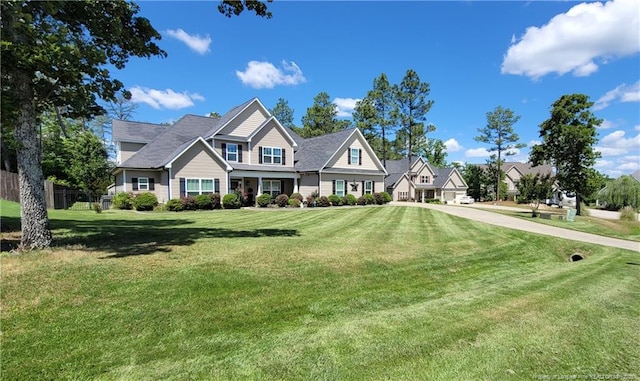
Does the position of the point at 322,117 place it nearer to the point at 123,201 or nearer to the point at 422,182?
the point at 422,182

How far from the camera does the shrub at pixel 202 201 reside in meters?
20.8

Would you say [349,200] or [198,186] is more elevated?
[198,186]

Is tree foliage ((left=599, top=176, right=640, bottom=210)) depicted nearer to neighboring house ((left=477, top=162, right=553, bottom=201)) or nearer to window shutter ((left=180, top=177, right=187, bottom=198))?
neighboring house ((left=477, top=162, right=553, bottom=201))

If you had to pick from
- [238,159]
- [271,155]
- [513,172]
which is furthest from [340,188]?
[513,172]

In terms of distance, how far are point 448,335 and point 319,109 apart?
49.8 meters

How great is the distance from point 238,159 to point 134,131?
1063cm

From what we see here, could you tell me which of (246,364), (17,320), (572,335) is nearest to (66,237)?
(17,320)

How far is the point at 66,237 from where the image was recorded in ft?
27.1

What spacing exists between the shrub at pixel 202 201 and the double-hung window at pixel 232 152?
472 centimetres

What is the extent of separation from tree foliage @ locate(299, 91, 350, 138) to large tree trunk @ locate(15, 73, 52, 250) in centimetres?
4482

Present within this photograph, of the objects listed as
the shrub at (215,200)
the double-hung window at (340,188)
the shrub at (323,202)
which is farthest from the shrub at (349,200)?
the shrub at (215,200)

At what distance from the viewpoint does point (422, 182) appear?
48.5 meters

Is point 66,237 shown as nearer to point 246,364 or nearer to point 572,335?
point 246,364

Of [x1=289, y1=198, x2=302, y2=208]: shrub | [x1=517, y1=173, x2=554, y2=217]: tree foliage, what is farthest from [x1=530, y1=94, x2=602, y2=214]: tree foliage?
[x1=289, y1=198, x2=302, y2=208]: shrub
